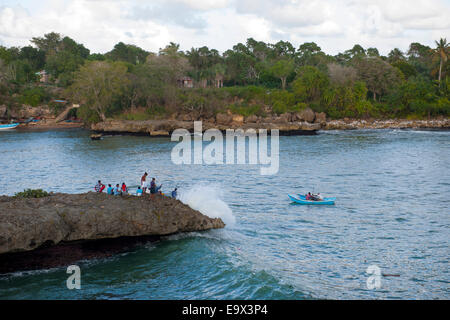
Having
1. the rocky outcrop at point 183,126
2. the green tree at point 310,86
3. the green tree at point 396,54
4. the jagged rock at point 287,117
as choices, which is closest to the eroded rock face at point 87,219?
the rocky outcrop at point 183,126

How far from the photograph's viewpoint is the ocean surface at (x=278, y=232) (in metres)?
18.0

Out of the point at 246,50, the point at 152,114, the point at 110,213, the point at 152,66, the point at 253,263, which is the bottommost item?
the point at 253,263

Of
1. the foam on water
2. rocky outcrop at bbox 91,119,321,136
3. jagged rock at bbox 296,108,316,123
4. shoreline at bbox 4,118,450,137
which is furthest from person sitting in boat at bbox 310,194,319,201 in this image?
jagged rock at bbox 296,108,316,123

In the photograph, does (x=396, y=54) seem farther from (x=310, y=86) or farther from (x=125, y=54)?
(x=125, y=54)

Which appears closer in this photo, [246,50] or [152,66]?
[152,66]

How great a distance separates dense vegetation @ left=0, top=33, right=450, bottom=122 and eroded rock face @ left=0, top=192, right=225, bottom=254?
221 feet

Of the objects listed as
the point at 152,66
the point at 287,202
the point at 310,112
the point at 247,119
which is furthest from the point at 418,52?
the point at 287,202

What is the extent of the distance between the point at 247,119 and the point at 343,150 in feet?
122

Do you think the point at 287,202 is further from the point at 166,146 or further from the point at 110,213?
the point at 166,146

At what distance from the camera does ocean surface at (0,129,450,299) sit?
707 inches

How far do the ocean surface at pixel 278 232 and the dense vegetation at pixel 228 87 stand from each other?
118 feet

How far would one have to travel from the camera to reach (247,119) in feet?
307

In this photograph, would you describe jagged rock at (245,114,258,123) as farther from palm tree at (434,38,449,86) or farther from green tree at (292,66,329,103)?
palm tree at (434,38,449,86)

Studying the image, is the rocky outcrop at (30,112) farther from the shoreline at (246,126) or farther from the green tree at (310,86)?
the green tree at (310,86)
